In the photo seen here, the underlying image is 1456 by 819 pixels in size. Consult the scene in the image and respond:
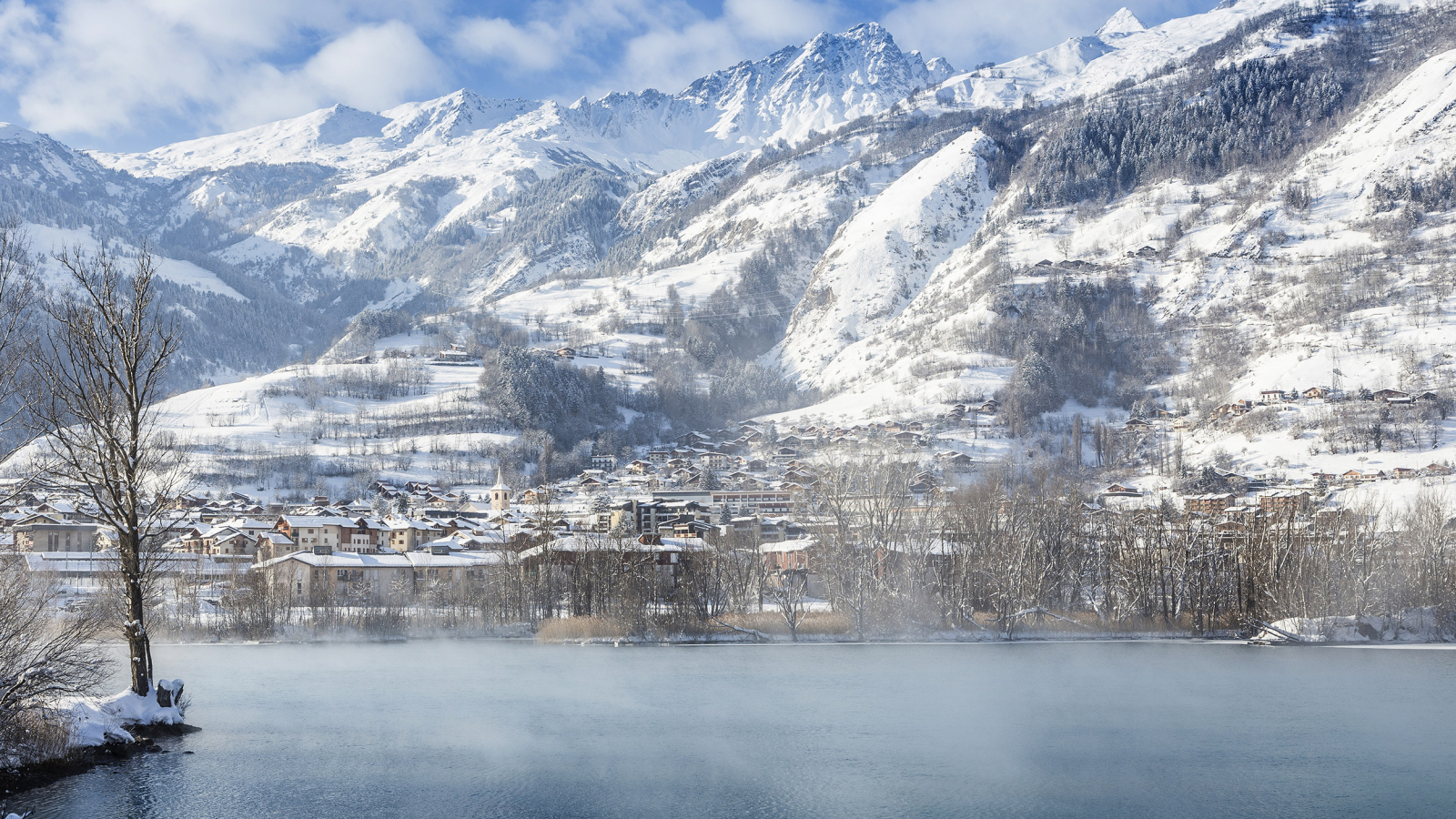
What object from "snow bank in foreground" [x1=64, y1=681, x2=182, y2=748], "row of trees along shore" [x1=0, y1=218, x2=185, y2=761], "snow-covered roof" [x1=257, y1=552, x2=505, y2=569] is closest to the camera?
"row of trees along shore" [x1=0, y1=218, x2=185, y2=761]

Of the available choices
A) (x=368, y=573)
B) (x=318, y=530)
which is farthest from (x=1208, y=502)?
(x=318, y=530)

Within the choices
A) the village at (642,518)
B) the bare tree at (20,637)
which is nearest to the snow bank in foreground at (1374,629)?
the village at (642,518)

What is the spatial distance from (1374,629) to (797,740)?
48181mm

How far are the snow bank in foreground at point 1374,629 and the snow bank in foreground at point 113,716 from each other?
202 feet

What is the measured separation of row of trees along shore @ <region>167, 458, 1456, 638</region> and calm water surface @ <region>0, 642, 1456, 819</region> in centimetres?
1078

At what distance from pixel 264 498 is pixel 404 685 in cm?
12009

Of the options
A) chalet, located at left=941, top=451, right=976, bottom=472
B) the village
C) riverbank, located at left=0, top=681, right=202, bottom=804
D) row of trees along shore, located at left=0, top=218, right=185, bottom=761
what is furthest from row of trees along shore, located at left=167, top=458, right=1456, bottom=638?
chalet, located at left=941, top=451, right=976, bottom=472

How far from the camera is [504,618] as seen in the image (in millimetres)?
74812

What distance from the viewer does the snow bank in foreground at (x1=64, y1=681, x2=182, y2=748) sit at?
1127 inches

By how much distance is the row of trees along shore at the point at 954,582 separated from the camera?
68312 millimetres

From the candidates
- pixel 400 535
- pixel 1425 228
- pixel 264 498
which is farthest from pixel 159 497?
pixel 1425 228

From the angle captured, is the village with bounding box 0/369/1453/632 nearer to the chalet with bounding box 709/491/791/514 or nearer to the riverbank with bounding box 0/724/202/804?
the chalet with bounding box 709/491/791/514

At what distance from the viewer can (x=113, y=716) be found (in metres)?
29.8

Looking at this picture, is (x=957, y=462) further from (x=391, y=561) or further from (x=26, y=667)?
(x=26, y=667)
